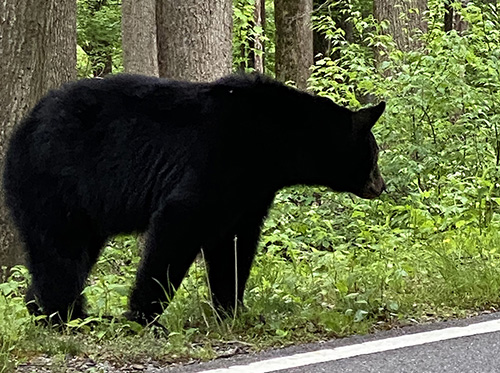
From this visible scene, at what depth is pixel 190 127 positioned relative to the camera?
16.0 feet

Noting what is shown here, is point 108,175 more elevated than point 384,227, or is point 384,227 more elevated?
point 108,175

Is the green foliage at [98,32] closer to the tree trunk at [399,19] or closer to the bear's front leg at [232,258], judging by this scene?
the tree trunk at [399,19]

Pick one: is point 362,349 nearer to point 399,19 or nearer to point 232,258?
point 232,258

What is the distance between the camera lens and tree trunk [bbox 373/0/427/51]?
1218cm

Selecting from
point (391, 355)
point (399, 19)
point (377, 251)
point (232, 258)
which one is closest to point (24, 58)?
point (232, 258)

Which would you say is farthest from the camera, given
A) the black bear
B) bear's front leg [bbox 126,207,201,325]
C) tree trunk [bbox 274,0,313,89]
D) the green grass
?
tree trunk [bbox 274,0,313,89]

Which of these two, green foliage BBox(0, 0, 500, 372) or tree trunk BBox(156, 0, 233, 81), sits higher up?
tree trunk BBox(156, 0, 233, 81)

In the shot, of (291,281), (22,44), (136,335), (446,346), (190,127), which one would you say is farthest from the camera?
(22,44)

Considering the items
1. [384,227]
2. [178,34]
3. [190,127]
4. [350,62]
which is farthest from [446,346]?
[350,62]

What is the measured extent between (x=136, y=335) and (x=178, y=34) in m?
4.07

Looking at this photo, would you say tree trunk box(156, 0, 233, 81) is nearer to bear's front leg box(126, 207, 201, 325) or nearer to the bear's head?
the bear's head

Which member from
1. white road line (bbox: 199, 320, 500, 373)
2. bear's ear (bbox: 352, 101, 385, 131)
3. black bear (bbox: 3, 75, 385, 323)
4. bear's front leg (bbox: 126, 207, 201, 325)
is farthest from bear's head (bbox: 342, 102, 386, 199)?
white road line (bbox: 199, 320, 500, 373)

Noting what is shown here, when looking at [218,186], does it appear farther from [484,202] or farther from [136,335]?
[484,202]

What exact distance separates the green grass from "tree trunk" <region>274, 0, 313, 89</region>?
8320 mm
